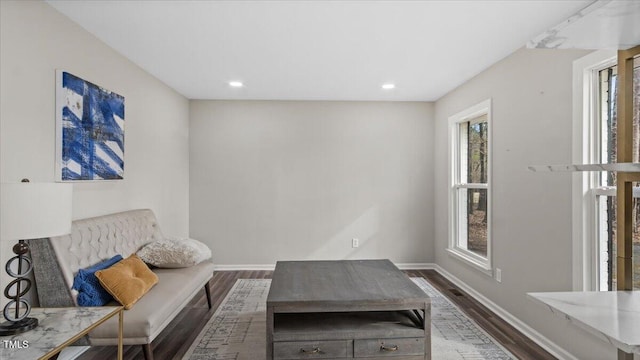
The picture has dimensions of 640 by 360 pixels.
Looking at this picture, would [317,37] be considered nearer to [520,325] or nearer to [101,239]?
[101,239]

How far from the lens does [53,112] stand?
2.33 metres

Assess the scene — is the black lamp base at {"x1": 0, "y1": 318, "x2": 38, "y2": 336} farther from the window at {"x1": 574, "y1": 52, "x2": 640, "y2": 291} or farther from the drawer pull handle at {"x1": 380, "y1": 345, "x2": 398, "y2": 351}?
the window at {"x1": 574, "y1": 52, "x2": 640, "y2": 291}

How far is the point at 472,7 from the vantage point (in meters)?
2.28

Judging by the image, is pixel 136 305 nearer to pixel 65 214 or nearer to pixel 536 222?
pixel 65 214

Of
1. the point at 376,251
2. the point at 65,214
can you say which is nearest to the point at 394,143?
the point at 376,251

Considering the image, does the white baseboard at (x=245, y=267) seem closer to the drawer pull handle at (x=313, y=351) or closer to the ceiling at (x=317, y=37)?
the ceiling at (x=317, y=37)

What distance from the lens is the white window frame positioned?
229 centimetres

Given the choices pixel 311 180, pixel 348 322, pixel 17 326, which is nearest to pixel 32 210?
pixel 17 326

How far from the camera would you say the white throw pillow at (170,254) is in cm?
304

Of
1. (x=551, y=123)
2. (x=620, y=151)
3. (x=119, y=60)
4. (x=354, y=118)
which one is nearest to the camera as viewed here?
(x=620, y=151)

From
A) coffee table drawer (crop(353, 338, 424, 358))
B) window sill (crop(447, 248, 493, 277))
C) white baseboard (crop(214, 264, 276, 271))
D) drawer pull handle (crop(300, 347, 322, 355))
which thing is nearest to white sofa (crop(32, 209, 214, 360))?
drawer pull handle (crop(300, 347, 322, 355))

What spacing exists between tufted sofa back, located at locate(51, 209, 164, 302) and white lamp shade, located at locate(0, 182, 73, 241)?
1.99ft

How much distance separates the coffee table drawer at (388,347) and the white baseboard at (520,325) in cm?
112

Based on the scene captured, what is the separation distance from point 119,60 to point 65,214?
2.01 m
